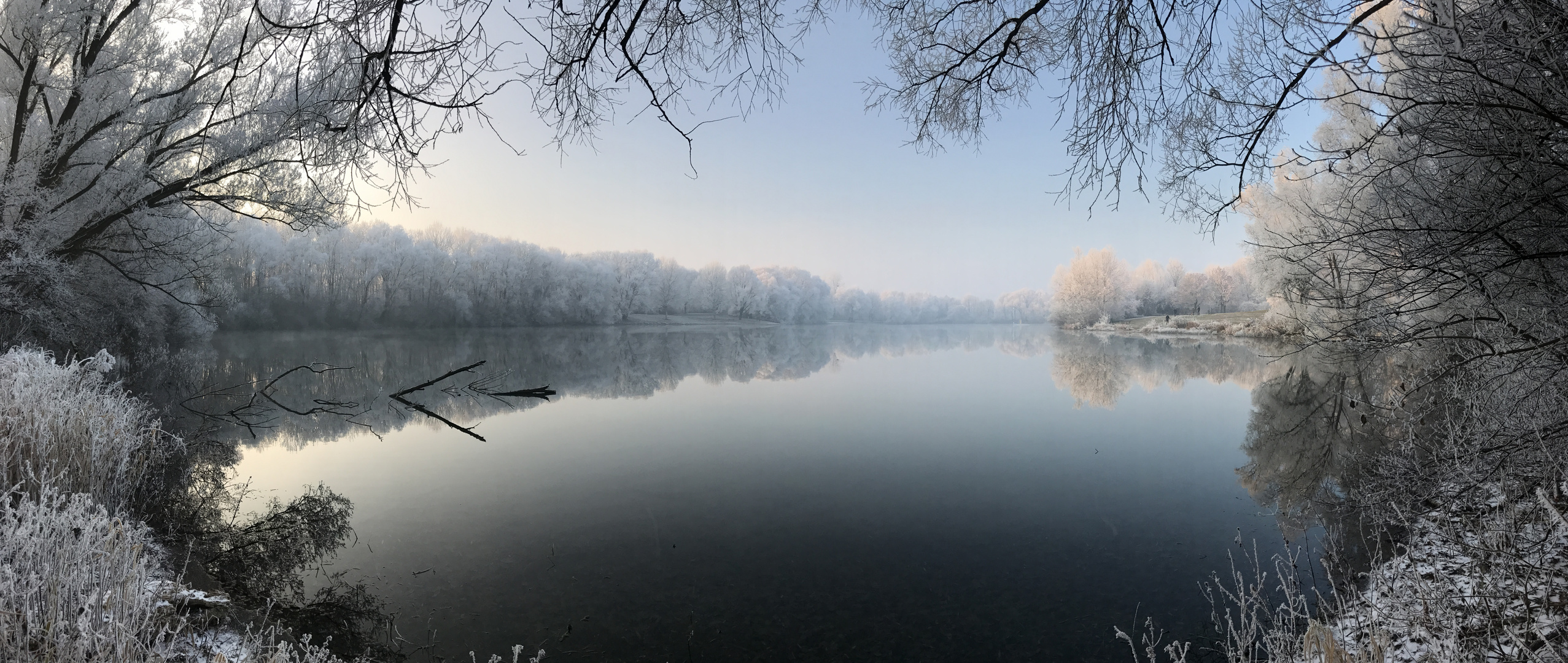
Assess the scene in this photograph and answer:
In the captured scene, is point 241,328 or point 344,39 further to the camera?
point 241,328

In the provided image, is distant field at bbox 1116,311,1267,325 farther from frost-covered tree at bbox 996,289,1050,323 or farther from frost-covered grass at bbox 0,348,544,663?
frost-covered tree at bbox 996,289,1050,323

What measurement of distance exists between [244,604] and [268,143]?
25.8 feet

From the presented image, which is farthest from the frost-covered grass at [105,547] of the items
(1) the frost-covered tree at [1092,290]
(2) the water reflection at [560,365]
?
(1) the frost-covered tree at [1092,290]

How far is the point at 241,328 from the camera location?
35281mm

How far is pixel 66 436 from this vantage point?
4.85 m

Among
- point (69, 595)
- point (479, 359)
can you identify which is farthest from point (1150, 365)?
point (69, 595)

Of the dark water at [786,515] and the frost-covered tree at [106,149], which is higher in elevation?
the frost-covered tree at [106,149]

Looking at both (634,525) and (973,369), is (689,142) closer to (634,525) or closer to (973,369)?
(634,525)

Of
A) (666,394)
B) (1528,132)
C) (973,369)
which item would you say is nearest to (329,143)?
(1528,132)

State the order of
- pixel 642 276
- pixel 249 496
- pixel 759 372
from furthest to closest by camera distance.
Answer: pixel 642 276 < pixel 759 372 < pixel 249 496

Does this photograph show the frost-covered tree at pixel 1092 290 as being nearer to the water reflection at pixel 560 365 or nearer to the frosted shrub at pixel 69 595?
the water reflection at pixel 560 365

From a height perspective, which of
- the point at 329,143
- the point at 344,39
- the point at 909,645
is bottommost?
the point at 909,645

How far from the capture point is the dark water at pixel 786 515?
155 inches

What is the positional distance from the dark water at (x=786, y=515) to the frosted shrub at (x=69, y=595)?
1.36 metres
